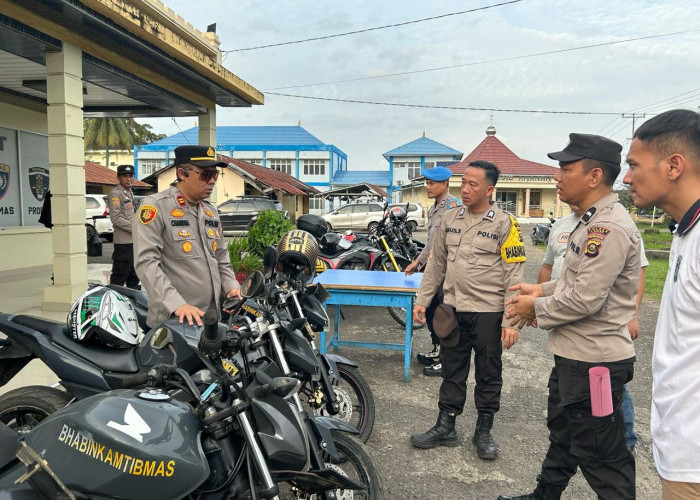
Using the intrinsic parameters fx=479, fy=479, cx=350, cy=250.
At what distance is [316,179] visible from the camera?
41188 mm

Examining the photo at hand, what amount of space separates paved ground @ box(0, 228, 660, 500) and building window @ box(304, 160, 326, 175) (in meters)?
36.4

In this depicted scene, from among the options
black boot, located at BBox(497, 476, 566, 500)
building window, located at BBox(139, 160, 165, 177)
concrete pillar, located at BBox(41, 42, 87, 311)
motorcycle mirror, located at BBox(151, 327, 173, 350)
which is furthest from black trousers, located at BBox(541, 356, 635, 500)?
building window, located at BBox(139, 160, 165, 177)

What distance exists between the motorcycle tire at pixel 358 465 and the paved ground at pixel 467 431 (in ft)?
2.16

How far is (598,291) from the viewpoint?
2137mm

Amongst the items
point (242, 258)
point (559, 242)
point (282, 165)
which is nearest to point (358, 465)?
point (559, 242)

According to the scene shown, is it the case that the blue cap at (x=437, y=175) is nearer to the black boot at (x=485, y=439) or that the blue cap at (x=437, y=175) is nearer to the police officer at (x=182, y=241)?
the black boot at (x=485, y=439)

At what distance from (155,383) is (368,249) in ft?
18.0

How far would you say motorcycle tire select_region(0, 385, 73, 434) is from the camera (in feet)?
7.48

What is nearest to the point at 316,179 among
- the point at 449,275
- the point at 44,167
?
the point at 44,167

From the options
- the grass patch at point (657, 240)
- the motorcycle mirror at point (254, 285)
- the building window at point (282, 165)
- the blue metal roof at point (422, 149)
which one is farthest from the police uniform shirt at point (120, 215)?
the blue metal roof at point (422, 149)

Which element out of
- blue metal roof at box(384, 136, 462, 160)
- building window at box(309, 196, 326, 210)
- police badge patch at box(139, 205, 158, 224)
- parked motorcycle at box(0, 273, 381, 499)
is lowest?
parked motorcycle at box(0, 273, 381, 499)

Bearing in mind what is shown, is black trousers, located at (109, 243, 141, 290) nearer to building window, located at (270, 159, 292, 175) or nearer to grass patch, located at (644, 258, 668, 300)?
grass patch, located at (644, 258, 668, 300)

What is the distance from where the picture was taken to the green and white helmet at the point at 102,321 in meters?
2.24

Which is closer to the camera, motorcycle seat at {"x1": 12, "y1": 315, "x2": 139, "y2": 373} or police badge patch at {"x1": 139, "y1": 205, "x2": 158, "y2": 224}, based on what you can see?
motorcycle seat at {"x1": 12, "y1": 315, "x2": 139, "y2": 373}
